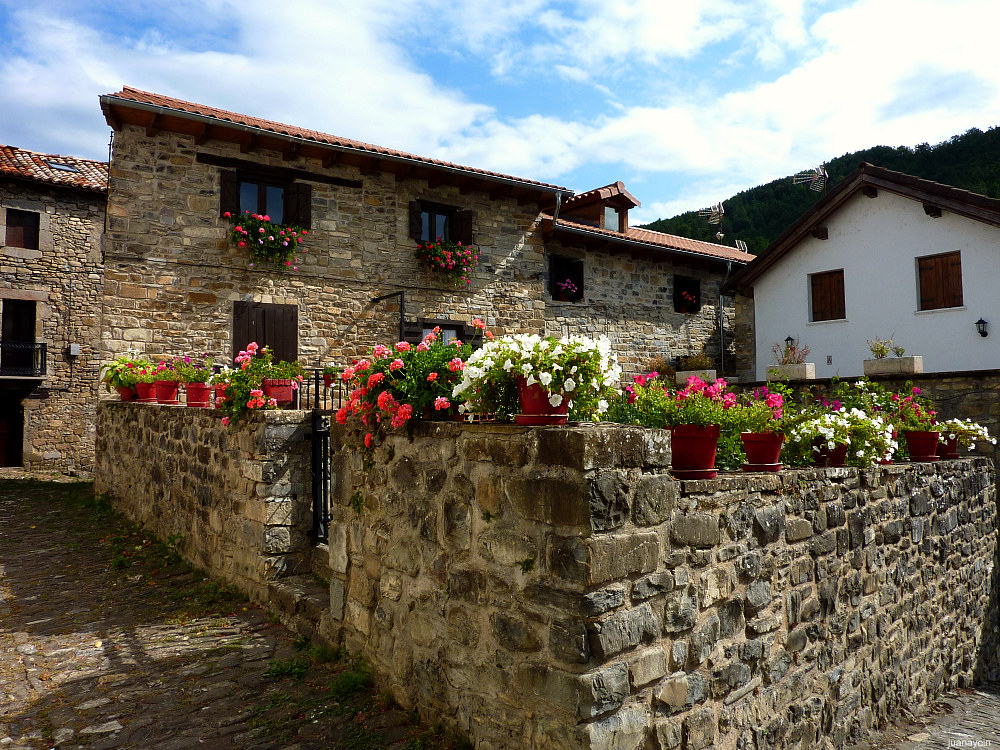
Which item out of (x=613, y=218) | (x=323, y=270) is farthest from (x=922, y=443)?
(x=613, y=218)

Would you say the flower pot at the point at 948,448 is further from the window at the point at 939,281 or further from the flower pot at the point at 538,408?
the window at the point at 939,281

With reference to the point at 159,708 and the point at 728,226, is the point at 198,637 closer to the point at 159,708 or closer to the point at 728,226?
the point at 159,708

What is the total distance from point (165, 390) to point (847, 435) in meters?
7.43

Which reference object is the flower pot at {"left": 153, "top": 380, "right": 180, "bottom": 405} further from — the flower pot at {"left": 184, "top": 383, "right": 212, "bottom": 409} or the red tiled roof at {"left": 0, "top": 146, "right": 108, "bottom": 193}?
the red tiled roof at {"left": 0, "top": 146, "right": 108, "bottom": 193}

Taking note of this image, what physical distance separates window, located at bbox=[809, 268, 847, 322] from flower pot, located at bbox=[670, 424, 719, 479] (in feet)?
39.2

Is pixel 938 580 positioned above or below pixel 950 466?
below

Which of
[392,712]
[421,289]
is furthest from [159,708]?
[421,289]

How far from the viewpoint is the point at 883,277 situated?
12.7 meters

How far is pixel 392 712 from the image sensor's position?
3283 millimetres

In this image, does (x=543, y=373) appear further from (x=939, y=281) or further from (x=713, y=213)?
(x=713, y=213)

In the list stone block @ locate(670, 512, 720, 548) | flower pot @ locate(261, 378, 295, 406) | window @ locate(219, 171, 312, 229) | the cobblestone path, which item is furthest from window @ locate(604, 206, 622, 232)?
stone block @ locate(670, 512, 720, 548)

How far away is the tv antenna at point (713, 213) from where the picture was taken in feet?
76.5

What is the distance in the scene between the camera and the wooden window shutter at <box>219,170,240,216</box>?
1073cm

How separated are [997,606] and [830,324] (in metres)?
7.86
